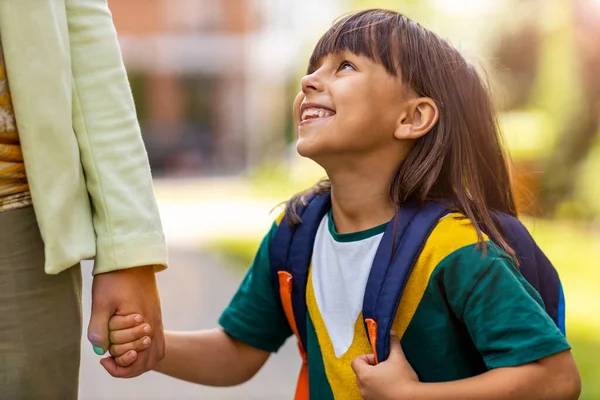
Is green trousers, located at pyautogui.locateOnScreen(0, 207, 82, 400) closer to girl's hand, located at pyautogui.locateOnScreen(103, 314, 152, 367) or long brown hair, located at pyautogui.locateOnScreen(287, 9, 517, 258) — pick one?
girl's hand, located at pyautogui.locateOnScreen(103, 314, 152, 367)

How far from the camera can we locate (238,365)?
243cm

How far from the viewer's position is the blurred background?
15.4 feet

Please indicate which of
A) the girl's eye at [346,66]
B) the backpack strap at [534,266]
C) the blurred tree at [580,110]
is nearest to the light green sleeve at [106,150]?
the girl's eye at [346,66]

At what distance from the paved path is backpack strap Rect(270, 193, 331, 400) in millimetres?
2077

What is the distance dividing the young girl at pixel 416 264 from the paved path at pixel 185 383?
6.65 feet

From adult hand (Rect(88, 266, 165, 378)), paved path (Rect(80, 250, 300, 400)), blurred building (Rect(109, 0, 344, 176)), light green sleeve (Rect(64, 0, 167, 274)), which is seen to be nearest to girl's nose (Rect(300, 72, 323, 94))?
light green sleeve (Rect(64, 0, 167, 274))

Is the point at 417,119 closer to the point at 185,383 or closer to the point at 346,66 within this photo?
the point at 346,66

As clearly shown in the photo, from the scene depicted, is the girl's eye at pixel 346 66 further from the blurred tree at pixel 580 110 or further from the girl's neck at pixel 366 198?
the blurred tree at pixel 580 110

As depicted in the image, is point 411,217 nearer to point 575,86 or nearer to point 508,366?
point 508,366

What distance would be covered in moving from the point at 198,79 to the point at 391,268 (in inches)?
1115

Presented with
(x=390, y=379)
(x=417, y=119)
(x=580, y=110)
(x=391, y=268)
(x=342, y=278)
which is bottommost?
(x=580, y=110)

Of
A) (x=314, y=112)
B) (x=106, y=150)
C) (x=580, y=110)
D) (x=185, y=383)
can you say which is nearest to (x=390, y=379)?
(x=314, y=112)

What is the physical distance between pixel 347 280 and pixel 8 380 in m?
0.81

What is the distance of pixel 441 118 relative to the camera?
2178mm
